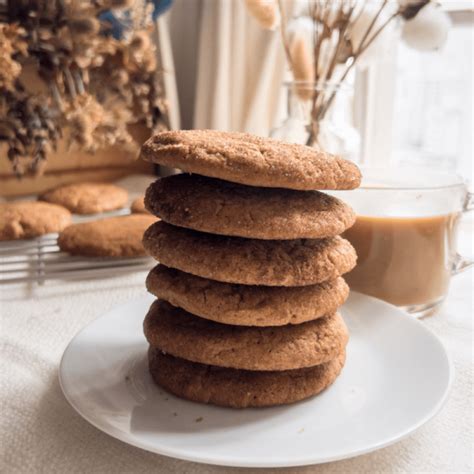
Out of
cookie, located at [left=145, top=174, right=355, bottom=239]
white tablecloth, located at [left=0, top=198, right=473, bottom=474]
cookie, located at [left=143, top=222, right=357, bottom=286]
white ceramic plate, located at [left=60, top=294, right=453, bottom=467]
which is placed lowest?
white tablecloth, located at [left=0, top=198, right=473, bottom=474]

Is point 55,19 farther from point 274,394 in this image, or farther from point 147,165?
point 274,394

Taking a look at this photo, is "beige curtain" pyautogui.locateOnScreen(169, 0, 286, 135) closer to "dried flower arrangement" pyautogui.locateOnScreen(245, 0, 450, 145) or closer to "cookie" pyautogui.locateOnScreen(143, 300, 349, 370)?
"dried flower arrangement" pyautogui.locateOnScreen(245, 0, 450, 145)

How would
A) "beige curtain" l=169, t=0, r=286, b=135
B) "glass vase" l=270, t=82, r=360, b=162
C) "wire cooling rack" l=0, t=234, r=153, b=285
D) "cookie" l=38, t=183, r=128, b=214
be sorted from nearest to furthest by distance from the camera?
1. "wire cooling rack" l=0, t=234, r=153, b=285
2. "glass vase" l=270, t=82, r=360, b=162
3. "cookie" l=38, t=183, r=128, b=214
4. "beige curtain" l=169, t=0, r=286, b=135

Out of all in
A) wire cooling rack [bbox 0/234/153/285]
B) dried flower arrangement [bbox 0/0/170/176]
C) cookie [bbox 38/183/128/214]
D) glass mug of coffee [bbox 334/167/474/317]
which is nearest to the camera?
glass mug of coffee [bbox 334/167/474/317]

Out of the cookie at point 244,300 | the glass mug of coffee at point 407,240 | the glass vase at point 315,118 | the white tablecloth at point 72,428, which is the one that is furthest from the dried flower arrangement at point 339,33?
the cookie at point 244,300

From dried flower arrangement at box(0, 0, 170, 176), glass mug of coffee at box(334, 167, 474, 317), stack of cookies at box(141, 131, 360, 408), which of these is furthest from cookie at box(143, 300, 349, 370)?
dried flower arrangement at box(0, 0, 170, 176)

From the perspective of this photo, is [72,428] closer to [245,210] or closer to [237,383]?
[237,383]
